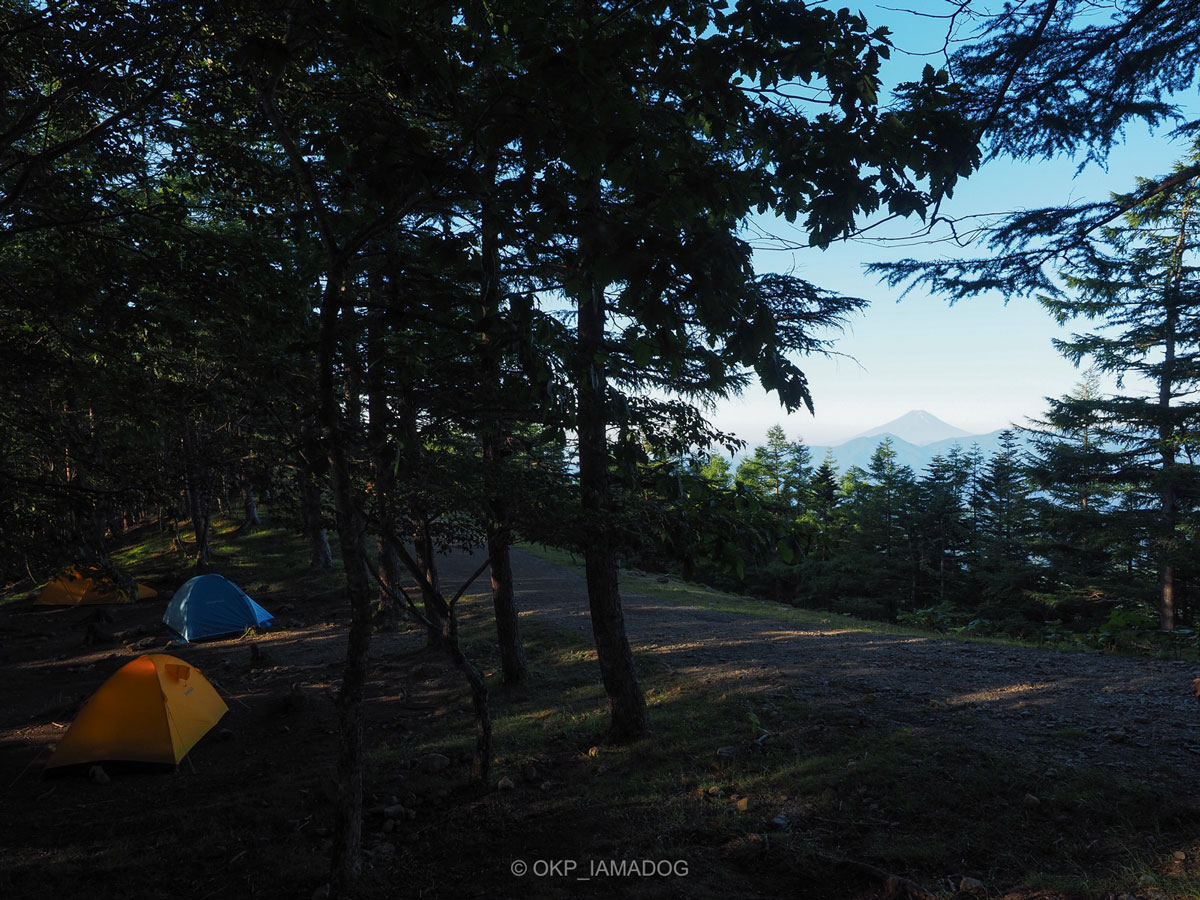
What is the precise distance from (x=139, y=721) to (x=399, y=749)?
3.83 m

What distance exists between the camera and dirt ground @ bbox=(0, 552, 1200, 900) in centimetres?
608

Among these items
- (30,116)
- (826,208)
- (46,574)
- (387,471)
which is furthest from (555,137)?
(46,574)

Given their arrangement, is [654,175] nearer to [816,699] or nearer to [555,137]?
[555,137]

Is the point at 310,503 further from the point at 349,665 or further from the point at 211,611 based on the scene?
the point at 211,611

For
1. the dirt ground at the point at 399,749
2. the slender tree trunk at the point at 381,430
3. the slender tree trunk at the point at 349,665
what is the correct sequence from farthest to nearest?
the dirt ground at the point at 399,749 → the slender tree trunk at the point at 381,430 → the slender tree trunk at the point at 349,665

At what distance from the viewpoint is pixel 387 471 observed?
5812 millimetres

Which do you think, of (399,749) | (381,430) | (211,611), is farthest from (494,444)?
(211,611)

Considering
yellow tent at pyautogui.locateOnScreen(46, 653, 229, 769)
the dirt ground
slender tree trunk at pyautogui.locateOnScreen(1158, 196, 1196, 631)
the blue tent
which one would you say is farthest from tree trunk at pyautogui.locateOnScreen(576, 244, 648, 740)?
slender tree trunk at pyautogui.locateOnScreen(1158, 196, 1196, 631)

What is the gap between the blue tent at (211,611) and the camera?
18062 millimetres

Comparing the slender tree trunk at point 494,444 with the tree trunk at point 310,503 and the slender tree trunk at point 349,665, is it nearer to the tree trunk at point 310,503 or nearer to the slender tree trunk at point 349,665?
the slender tree trunk at point 349,665

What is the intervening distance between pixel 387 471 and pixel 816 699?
21.6 feet

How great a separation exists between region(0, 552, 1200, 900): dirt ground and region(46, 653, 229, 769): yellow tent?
0.91ft

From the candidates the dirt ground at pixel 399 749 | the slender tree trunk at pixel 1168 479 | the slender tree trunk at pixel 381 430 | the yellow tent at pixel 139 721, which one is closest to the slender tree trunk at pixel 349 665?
the slender tree trunk at pixel 381 430

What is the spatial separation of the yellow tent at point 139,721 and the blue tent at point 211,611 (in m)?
8.95
